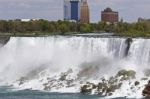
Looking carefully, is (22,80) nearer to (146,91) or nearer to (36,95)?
(36,95)

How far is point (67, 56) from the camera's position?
2372 inches

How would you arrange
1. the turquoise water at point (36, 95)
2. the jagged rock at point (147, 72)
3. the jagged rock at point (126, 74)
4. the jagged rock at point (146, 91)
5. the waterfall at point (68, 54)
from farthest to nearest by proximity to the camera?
the waterfall at point (68, 54), the jagged rock at point (147, 72), the jagged rock at point (126, 74), the turquoise water at point (36, 95), the jagged rock at point (146, 91)

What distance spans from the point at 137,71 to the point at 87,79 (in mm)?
4667

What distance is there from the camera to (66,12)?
577ft

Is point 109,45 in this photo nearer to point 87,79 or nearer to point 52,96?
point 87,79

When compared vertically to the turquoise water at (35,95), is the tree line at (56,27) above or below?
above

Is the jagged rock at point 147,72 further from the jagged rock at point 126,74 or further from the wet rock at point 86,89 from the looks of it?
the wet rock at point 86,89

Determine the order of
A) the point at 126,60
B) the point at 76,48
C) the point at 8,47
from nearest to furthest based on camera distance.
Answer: the point at 126,60, the point at 76,48, the point at 8,47

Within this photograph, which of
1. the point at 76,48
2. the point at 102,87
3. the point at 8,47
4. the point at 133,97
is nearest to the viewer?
the point at 133,97

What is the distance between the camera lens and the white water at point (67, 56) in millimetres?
53812

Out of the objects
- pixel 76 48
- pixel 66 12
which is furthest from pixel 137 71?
pixel 66 12

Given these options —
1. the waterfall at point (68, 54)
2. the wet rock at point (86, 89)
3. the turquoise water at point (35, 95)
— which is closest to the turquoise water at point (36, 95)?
the turquoise water at point (35, 95)

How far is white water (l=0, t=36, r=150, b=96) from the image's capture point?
177 ft

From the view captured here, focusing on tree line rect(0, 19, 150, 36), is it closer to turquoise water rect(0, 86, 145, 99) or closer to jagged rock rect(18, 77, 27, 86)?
jagged rock rect(18, 77, 27, 86)
